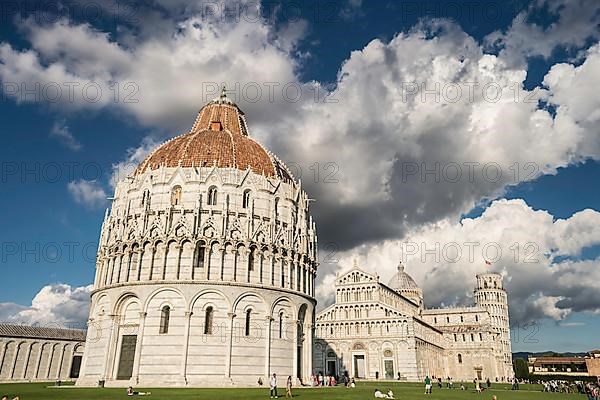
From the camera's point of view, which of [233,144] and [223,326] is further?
[233,144]

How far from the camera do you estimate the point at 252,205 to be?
46156mm

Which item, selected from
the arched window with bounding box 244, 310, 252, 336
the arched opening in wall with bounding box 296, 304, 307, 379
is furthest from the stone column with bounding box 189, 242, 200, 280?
the arched opening in wall with bounding box 296, 304, 307, 379

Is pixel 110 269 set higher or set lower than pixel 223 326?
higher

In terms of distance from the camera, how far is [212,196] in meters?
46.0

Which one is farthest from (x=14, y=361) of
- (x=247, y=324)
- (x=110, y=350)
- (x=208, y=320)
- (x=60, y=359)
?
(x=247, y=324)

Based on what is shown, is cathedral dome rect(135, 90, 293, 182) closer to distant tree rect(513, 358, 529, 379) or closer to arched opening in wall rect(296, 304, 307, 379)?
arched opening in wall rect(296, 304, 307, 379)

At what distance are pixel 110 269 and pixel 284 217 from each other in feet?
54.6

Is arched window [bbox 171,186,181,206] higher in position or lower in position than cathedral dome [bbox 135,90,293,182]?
lower

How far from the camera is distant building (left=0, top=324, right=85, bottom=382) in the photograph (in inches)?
2665

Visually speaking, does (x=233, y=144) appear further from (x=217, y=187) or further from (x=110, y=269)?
(x=110, y=269)

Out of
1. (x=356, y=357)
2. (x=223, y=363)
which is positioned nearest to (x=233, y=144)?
(x=223, y=363)

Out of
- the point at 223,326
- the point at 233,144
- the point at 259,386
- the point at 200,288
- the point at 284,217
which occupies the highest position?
the point at 233,144

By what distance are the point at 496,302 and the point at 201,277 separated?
370ft

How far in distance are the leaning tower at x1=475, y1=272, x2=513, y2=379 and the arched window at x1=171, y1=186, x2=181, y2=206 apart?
107820 millimetres
